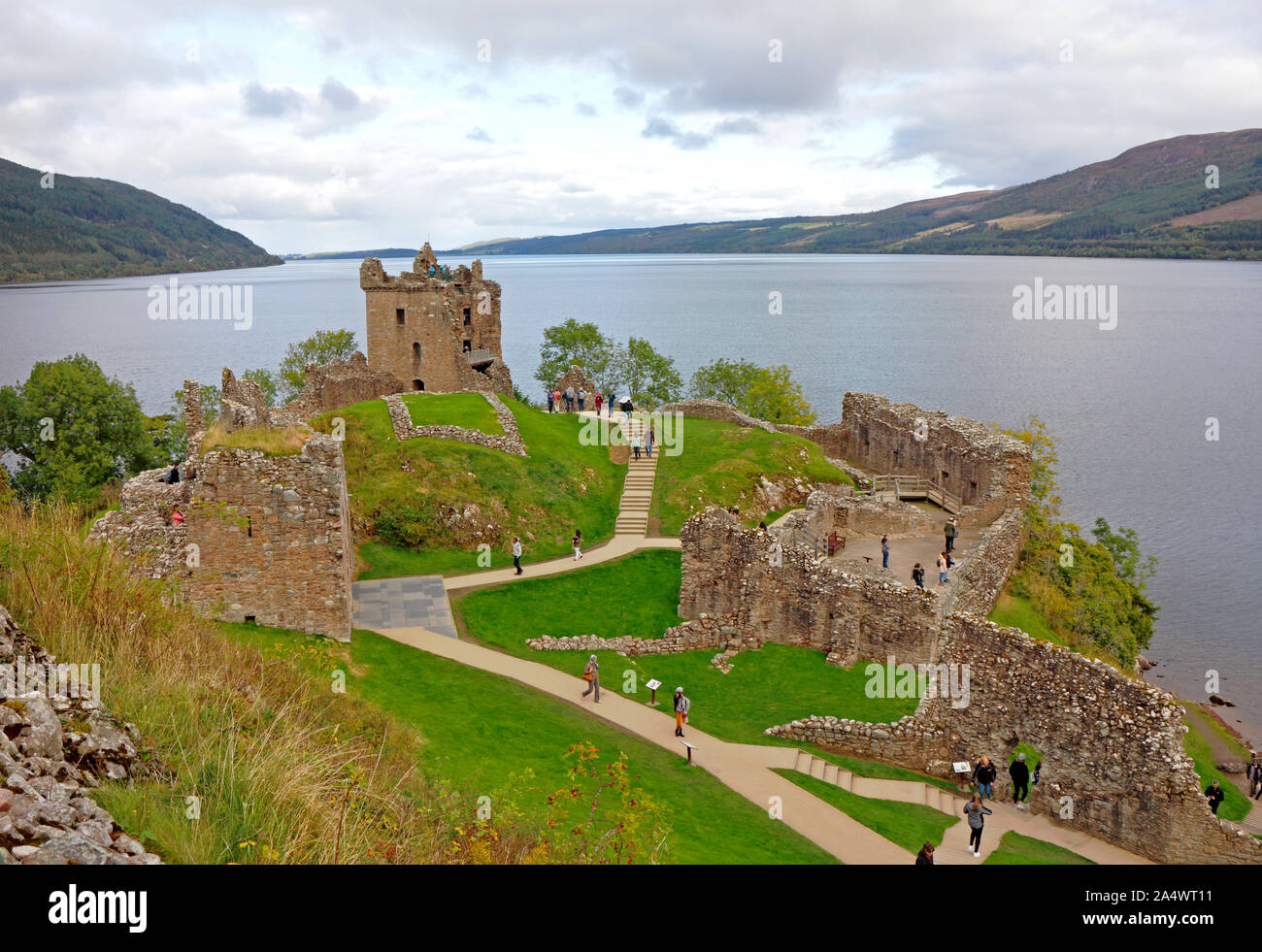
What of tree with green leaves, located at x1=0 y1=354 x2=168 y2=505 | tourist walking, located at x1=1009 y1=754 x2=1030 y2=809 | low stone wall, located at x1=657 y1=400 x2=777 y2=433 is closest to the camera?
tourist walking, located at x1=1009 y1=754 x2=1030 y2=809

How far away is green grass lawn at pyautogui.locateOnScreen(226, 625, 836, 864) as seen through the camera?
1655 centimetres

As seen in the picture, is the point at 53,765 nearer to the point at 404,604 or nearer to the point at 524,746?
the point at 524,746

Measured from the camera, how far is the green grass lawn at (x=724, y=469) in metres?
39.7

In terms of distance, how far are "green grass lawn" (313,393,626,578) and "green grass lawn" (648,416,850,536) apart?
2551mm

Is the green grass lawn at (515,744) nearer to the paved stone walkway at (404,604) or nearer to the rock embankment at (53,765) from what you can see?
the paved stone walkway at (404,604)

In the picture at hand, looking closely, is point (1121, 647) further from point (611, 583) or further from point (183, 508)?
point (183, 508)

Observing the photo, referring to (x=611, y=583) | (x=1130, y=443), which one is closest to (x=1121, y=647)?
(x=611, y=583)

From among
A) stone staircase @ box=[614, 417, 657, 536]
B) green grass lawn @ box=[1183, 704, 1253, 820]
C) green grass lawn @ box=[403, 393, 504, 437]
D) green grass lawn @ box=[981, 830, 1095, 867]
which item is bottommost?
green grass lawn @ box=[1183, 704, 1253, 820]

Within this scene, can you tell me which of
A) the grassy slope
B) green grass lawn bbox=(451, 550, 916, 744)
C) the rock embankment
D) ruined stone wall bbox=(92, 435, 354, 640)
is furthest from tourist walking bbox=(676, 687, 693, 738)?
the rock embankment

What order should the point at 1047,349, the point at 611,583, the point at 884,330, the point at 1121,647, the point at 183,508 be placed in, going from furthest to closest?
1. the point at 884,330
2. the point at 1047,349
3. the point at 1121,647
4. the point at 611,583
5. the point at 183,508

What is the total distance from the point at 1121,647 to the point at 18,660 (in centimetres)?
3817

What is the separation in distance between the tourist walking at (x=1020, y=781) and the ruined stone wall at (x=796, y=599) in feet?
17.2

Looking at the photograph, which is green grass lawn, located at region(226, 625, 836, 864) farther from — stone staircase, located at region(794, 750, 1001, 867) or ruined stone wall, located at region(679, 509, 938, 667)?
ruined stone wall, located at region(679, 509, 938, 667)
